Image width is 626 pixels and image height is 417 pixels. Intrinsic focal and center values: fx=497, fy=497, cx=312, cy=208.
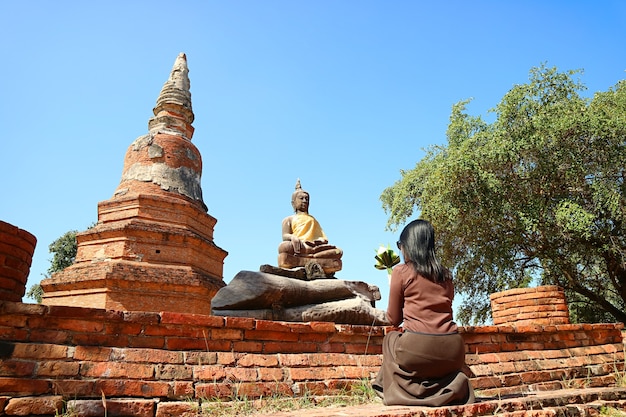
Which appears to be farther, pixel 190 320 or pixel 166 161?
pixel 166 161

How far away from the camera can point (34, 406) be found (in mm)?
2744

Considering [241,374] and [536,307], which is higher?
[536,307]

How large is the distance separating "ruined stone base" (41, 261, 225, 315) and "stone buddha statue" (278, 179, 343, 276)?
411 cm

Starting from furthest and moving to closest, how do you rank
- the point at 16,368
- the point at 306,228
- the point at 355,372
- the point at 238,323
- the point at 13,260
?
1. the point at 306,228
2. the point at 355,372
3. the point at 238,323
4. the point at 13,260
5. the point at 16,368

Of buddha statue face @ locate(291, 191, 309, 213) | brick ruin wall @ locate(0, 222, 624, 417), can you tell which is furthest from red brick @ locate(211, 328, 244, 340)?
buddha statue face @ locate(291, 191, 309, 213)

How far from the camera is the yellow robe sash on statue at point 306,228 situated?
20.0ft

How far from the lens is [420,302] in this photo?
3.06m

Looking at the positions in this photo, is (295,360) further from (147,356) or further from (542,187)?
(542,187)

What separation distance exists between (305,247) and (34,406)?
3.43 metres

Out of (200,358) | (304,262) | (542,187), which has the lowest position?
(200,358)

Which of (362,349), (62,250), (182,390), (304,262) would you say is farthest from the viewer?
(62,250)

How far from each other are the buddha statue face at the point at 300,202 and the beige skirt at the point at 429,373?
363cm

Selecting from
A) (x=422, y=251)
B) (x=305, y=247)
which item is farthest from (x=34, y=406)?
(x=305, y=247)

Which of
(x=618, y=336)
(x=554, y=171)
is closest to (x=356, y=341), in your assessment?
(x=618, y=336)
